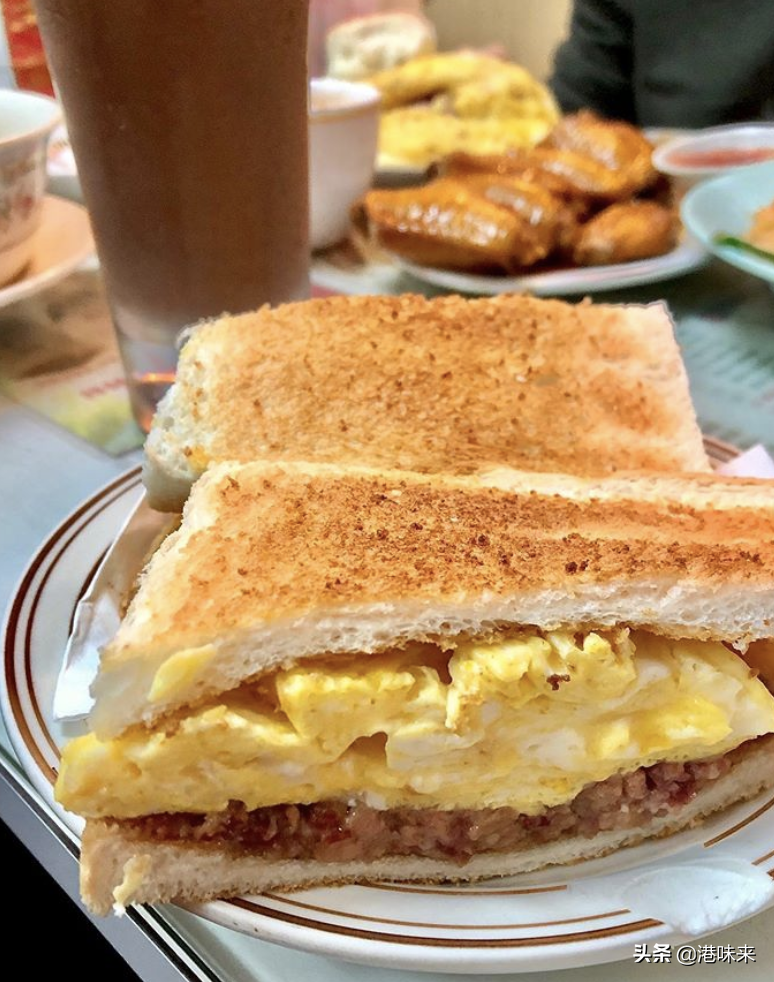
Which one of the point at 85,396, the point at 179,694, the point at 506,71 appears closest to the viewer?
the point at 179,694

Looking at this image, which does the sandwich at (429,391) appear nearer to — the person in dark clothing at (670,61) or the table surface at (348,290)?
the table surface at (348,290)

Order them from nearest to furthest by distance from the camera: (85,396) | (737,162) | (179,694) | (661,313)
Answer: (179,694) → (661,313) → (85,396) → (737,162)

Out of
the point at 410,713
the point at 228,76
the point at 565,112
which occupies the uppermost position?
the point at 228,76

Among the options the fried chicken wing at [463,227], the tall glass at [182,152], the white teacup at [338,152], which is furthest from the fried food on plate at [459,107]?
the tall glass at [182,152]

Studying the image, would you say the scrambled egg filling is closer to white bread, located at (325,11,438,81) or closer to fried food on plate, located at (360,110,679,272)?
fried food on plate, located at (360,110,679,272)

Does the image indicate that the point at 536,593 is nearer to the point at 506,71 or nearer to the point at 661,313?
the point at 661,313

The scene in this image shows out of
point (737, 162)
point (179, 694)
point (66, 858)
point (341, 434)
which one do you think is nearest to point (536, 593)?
point (179, 694)

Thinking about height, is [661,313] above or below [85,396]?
above

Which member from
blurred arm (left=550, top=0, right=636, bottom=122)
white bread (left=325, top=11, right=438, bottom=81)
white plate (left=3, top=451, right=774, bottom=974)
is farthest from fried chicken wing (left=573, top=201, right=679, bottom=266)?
white bread (left=325, top=11, right=438, bottom=81)
